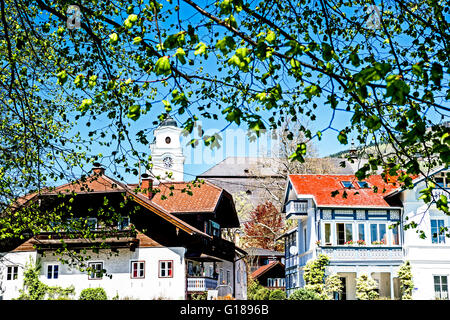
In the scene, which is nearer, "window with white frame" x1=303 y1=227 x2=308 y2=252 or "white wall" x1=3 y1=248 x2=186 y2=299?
"white wall" x1=3 y1=248 x2=186 y2=299

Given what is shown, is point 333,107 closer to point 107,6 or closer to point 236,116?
point 236,116

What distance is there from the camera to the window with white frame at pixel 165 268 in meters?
33.4

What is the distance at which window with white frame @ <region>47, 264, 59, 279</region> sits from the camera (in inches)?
1347

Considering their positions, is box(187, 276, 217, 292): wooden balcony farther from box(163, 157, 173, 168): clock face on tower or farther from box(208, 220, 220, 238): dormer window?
box(163, 157, 173, 168): clock face on tower

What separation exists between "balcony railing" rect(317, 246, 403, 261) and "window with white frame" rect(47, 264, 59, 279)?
660 inches

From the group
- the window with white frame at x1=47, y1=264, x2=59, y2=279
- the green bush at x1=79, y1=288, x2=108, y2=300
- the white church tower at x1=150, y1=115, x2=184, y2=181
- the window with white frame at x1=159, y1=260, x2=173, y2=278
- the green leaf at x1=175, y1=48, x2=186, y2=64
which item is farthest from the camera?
the white church tower at x1=150, y1=115, x2=184, y2=181

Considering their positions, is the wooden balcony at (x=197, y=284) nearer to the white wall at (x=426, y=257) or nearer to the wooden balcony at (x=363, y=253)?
the wooden balcony at (x=363, y=253)

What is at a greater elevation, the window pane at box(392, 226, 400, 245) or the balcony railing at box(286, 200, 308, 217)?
the balcony railing at box(286, 200, 308, 217)

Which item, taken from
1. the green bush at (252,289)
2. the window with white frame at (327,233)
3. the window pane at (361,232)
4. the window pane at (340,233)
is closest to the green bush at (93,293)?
the window with white frame at (327,233)

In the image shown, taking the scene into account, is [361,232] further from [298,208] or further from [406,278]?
[298,208]

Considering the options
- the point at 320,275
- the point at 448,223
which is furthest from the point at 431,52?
the point at 448,223

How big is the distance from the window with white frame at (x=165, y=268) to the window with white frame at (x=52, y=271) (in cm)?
679

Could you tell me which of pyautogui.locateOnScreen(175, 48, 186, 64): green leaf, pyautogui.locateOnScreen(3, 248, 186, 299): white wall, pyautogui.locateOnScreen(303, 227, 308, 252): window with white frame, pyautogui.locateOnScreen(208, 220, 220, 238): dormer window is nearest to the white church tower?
pyautogui.locateOnScreen(208, 220, 220, 238): dormer window

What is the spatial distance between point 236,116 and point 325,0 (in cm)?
287
